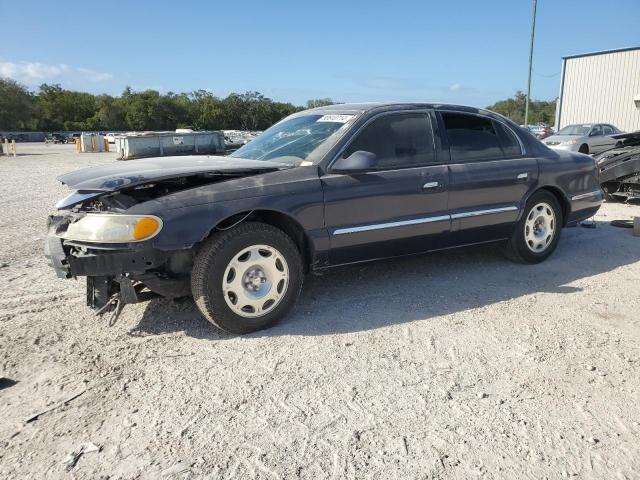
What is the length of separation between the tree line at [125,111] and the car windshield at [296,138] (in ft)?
288

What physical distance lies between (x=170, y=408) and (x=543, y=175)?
4279 millimetres

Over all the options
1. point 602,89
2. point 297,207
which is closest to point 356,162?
point 297,207

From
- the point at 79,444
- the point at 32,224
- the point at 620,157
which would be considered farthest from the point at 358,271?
the point at 620,157

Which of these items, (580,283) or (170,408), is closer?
(170,408)

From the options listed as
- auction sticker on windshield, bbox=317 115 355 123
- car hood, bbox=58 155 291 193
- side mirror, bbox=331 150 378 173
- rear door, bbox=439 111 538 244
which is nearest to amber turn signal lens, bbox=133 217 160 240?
car hood, bbox=58 155 291 193

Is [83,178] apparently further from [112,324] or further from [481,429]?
[481,429]

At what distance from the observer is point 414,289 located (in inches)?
179

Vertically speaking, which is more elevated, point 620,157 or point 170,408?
point 620,157

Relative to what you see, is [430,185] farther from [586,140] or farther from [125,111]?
[125,111]

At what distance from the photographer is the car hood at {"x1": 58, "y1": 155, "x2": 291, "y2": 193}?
10.9 ft

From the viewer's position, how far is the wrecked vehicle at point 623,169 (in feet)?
28.2

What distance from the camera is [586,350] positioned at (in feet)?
11.1

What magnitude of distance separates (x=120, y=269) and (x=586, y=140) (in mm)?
19348

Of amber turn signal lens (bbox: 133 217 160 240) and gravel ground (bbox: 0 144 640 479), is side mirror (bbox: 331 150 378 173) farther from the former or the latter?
amber turn signal lens (bbox: 133 217 160 240)
